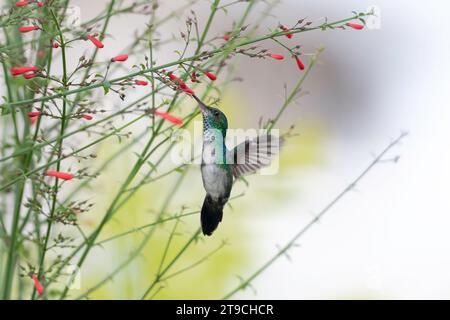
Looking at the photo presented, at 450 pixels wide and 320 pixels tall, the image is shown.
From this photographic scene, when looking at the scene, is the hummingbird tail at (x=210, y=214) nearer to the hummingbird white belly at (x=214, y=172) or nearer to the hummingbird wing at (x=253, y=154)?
the hummingbird white belly at (x=214, y=172)

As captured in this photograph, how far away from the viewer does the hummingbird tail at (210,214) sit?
2717 millimetres

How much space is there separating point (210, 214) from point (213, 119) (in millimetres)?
322

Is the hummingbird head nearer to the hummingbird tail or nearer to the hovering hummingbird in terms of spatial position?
the hovering hummingbird

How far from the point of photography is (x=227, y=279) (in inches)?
214

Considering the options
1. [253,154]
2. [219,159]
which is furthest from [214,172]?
[253,154]

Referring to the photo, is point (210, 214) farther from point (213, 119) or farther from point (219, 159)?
point (213, 119)

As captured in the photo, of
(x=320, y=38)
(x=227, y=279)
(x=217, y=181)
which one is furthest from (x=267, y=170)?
(x=320, y=38)

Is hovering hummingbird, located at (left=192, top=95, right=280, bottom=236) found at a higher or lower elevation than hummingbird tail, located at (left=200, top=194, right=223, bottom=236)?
higher

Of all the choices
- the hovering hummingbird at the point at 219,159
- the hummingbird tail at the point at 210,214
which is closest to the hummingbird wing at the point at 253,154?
the hovering hummingbird at the point at 219,159

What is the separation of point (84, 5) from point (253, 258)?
9.08 feet

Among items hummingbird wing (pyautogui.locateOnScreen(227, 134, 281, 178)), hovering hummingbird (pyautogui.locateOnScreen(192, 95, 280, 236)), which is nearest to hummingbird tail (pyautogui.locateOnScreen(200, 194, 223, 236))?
hovering hummingbird (pyautogui.locateOnScreen(192, 95, 280, 236))

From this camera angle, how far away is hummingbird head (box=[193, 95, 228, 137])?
2.60 meters

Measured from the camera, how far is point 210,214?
108 inches
